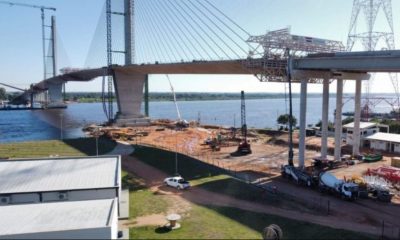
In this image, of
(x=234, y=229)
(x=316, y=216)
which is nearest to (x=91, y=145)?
(x=234, y=229)

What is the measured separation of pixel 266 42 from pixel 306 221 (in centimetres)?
2149

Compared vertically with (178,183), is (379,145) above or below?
above

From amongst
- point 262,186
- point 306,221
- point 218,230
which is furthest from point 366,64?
point 218,230

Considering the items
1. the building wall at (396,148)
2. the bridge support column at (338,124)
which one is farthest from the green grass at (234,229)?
the building wall at (396,148)

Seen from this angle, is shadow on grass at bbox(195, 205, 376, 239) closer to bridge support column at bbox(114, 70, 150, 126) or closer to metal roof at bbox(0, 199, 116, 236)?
metal roof at bbox(0, 199, 116, 236)

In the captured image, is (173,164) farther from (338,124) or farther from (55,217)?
(55,217)

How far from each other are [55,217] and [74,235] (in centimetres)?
247

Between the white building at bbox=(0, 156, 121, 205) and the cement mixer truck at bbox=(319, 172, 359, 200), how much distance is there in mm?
16219

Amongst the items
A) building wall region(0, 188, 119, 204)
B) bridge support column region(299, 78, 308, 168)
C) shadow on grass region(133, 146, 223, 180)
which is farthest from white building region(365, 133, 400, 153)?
building wall region(0, 188, 119, 204)

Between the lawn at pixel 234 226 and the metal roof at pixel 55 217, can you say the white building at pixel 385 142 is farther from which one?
the metal roof at pixel 55 217

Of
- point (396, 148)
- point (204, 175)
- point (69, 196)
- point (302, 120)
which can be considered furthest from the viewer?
point (396, 148)

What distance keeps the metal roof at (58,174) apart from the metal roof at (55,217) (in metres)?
3.70

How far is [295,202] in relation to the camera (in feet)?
92.8

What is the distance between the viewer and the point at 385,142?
51.5 m
